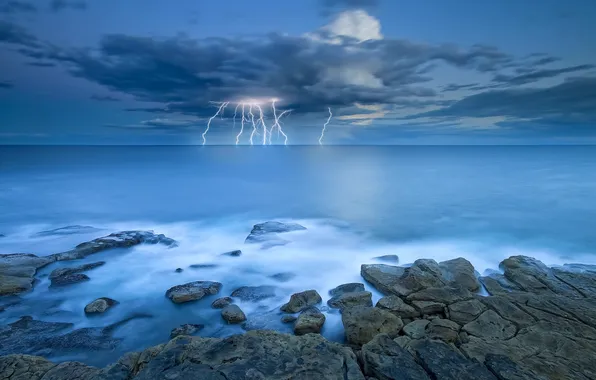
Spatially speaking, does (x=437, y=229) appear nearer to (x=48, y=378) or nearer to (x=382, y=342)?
(x=382, y=342)

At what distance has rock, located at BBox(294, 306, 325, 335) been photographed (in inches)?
261

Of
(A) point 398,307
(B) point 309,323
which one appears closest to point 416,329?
(A) point 398,307

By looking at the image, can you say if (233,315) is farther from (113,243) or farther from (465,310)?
(113,243)

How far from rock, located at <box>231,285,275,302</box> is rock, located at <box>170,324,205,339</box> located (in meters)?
1.54

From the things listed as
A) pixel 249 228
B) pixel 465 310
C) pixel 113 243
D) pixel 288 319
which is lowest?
pixel 249 228

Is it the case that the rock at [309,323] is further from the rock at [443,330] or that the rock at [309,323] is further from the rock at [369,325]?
the rock at [443,330]

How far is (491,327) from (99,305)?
27.0 ft

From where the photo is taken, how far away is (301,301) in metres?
7.68

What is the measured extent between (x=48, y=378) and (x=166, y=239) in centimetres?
833

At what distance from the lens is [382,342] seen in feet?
16.0

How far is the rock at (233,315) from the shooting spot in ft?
23.2

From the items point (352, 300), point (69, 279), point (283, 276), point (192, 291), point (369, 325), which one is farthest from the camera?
point (283, 276)

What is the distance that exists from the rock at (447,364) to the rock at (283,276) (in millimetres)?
5237

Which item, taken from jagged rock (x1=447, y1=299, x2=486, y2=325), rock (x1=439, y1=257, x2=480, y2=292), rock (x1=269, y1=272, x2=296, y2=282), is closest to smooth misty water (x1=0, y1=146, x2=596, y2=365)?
rock (x1=269, y1=272, x2=296, y2=282)
